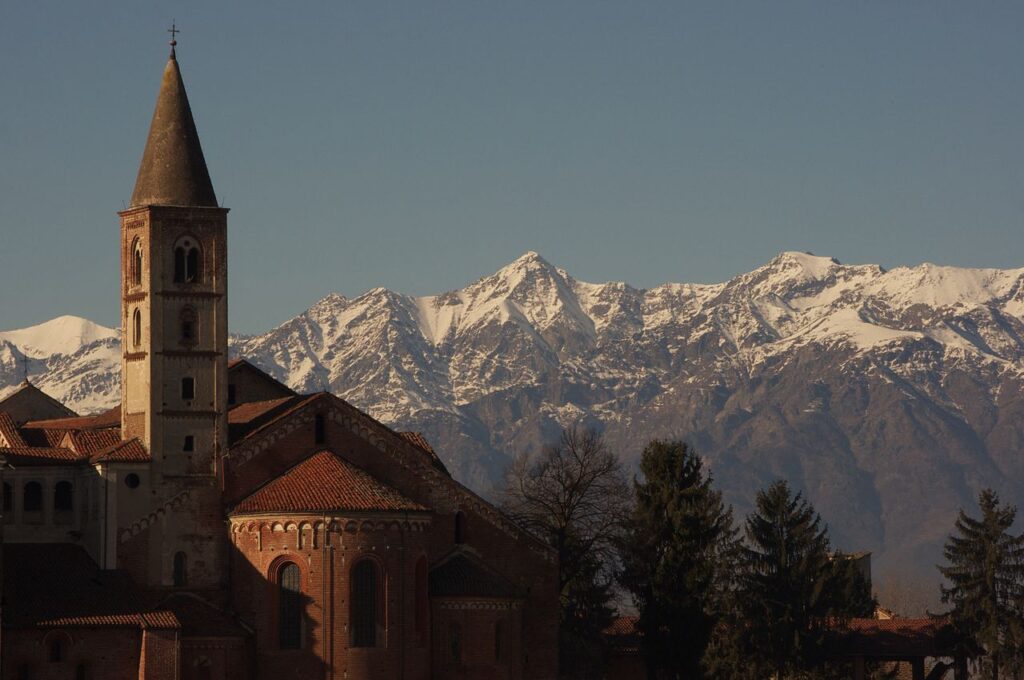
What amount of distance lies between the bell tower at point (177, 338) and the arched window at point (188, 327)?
4 cm

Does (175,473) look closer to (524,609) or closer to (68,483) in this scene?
(68,483)

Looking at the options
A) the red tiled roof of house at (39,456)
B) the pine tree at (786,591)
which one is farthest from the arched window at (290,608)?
the pine tree at (786,591)

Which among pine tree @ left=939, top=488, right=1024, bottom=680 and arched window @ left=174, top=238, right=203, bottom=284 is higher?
arched window @ left=174, top=238, right=203, bottom=284

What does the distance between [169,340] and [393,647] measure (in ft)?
52.7

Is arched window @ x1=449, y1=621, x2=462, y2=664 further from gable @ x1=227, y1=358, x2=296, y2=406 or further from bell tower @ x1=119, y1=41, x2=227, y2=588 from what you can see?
gable @ x1=227, y1=358, x2=296, y2=406

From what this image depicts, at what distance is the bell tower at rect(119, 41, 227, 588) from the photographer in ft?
308

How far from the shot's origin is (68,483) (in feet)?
316

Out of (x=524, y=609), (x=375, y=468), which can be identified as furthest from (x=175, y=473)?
(x=524, y=609)

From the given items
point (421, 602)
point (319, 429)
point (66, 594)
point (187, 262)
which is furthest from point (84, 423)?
point (421, 602)

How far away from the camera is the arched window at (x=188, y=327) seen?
95.1 metres

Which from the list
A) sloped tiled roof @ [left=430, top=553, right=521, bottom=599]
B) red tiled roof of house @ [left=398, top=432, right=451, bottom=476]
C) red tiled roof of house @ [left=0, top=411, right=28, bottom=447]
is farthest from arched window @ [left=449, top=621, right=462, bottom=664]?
red tiled roof of house @ [left=0, top=411, right=28, bottom=447]

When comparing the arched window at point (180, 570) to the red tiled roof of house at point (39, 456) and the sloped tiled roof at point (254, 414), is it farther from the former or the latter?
the red tiled roof of house at point (39, 456)

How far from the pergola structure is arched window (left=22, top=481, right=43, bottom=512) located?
39675mm

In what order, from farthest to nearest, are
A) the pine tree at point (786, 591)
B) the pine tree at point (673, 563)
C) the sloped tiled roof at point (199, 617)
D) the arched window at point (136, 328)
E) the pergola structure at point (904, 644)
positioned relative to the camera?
the pergola structure at point (904, 644) < the pine tree at point (786, 591) < the pine tree at point (673, 563) < the arched window at point (136, 328) < the sloped tiled roof at point (199, 617)
